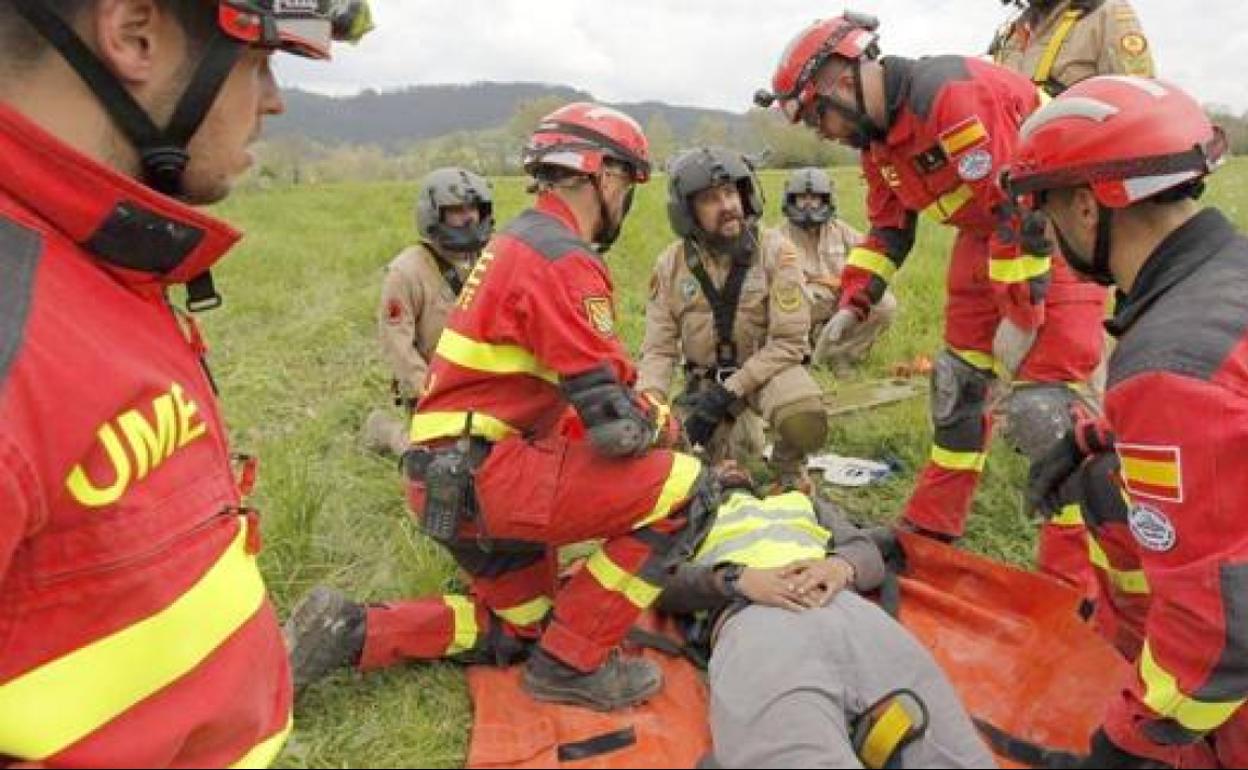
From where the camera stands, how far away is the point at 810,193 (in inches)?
301

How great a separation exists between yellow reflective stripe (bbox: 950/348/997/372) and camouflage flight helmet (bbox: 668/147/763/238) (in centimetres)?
128

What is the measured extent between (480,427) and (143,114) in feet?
6.46

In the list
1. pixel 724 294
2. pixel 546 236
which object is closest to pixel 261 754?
pixel 546 236

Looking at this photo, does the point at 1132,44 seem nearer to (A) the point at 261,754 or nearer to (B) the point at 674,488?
(B) the point at 674,488

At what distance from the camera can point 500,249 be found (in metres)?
3.30

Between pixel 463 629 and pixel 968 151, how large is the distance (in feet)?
8.75

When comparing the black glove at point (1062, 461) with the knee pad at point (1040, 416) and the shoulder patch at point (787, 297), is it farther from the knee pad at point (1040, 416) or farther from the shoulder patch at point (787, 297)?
the shoulder patch at point (787, 297)

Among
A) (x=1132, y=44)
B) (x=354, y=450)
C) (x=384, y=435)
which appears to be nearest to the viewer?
(x=1132, y=44)

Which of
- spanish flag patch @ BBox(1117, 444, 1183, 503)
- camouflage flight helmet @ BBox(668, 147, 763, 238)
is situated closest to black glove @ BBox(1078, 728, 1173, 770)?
spanish flag patch @ BBox(1117, 444, 1183, 503)

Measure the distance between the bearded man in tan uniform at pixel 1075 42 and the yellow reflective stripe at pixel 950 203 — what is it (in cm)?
104

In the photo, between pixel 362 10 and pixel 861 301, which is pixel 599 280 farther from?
pixel 861 301

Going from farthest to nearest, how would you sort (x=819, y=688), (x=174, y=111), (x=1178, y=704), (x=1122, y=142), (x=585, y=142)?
(x=585, y=142) < (x=819, y=688) < (x=1122, y=142) < (x=1178, y=704) < (x=174, y=111)

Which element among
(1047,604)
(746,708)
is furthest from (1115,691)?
(746,708)

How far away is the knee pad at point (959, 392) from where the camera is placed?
4371mm
